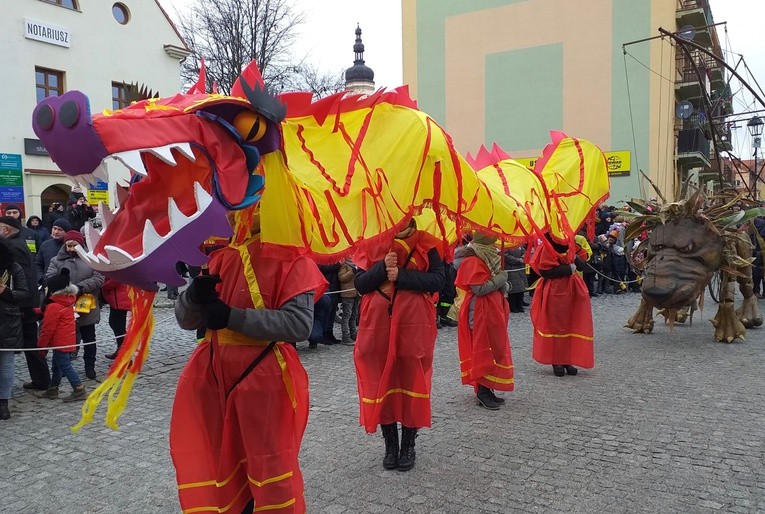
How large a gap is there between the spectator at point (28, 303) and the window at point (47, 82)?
12256mm

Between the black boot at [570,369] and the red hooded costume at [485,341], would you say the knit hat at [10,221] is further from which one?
the black boot at [570,369]

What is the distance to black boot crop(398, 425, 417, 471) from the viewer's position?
4094 millimetres

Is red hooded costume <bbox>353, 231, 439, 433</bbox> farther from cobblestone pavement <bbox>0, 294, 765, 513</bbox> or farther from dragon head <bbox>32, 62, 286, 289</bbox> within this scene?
dragon head <bbox>32, 62, 286, 289</bbox>

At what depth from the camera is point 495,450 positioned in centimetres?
444

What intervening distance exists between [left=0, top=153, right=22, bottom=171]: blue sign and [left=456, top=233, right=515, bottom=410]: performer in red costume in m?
7.68

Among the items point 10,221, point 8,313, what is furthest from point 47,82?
point 8,313

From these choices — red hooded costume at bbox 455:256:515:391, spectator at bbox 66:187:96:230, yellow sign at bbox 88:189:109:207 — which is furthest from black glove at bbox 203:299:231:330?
spectator at bbox 66:187:96:230

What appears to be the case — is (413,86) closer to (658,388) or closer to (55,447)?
(658,388)

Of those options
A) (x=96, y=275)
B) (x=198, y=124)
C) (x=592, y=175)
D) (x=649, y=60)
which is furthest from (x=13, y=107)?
(x=649, y=60)

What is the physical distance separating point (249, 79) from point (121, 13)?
19.0m

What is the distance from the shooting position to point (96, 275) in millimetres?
6527

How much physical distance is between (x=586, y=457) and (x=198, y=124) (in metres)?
3.43

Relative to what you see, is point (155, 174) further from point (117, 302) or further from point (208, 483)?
point (117, 302)

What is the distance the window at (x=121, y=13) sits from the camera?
18.5 m
